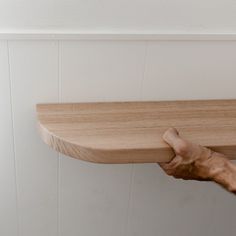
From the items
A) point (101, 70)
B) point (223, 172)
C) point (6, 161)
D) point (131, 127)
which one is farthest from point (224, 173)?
point (6, 161)

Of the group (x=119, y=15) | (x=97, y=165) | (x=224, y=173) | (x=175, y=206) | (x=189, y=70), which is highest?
(x=119, y=15)

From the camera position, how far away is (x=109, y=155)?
673mm

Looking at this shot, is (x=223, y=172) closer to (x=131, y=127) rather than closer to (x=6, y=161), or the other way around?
(x=131, y=127)

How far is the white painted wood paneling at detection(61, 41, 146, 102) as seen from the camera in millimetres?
803

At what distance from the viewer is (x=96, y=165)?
0.95 m

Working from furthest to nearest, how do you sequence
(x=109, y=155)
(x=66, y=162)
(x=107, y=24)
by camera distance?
(x=66, y=162) < (x=107, y=24) < (x=109, y=155)

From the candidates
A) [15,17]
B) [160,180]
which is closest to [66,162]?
[160,180]

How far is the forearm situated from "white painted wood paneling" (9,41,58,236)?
1.28 ft

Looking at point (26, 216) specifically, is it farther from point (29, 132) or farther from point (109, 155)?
point (109, 155)

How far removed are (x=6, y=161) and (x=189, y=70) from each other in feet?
1.65

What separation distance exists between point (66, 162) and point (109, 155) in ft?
0.91

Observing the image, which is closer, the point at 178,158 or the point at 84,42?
the point at 178,158

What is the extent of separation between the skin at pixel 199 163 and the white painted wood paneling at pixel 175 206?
29 centimetres

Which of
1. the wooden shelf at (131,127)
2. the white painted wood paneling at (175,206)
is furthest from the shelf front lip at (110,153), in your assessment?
the white painted wood paneling at (175,206)
